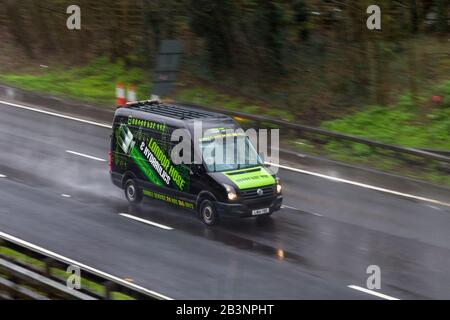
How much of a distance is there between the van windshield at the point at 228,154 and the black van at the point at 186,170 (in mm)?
21

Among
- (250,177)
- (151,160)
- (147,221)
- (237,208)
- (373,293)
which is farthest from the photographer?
(151,160)

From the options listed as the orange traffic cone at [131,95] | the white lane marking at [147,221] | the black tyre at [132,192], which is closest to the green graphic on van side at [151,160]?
the black tyre at [132,192]

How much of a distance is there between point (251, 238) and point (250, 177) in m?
1.37

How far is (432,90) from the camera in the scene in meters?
25.8

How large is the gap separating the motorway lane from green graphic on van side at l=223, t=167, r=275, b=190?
93 cm

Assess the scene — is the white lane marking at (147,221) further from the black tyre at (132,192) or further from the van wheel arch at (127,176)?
the van wheel arch at (127,176)

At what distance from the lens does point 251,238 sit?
16359 mm

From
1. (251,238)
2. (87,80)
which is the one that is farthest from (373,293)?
(87,80)

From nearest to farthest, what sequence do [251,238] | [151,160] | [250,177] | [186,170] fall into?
[251,238] → [250,177] → [186,170] → [151,160]

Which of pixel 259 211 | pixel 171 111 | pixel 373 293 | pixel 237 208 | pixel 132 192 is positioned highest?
pixel 171 111

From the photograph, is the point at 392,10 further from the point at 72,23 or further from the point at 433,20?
the point at 72,23

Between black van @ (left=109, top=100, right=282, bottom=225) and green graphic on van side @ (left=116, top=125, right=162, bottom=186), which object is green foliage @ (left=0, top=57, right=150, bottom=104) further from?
black van @ (left=109, top=100, right=282, bottom=225)

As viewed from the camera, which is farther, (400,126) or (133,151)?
(400,126)

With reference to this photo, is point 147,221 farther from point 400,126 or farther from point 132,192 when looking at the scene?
point 400,126
